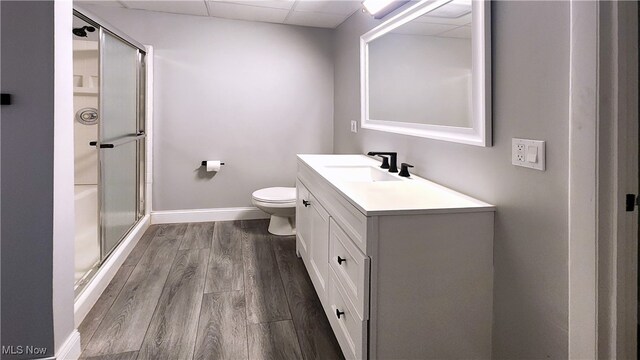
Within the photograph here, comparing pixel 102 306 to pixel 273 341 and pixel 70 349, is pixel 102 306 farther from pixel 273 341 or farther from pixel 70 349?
pixel 273 341

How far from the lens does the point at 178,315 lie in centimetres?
200

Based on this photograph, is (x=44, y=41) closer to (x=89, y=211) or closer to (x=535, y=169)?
(x=89, y=211)

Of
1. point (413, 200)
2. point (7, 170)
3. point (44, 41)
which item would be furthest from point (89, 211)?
point (413, 200)

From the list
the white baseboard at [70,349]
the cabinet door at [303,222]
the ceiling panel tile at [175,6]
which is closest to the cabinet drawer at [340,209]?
the cabinet door at [303,222]

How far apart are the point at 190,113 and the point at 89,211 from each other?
54.8 inches

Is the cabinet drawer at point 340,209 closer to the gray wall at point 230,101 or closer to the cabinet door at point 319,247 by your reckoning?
the cabinet door at point 319,247

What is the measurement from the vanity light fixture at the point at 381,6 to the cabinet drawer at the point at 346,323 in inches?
61.1

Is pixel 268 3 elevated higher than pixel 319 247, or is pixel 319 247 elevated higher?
pixel 268 3

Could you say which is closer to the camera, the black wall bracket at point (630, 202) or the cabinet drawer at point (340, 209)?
the black wall bracket at point (630, 202)

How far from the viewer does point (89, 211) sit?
2551mm

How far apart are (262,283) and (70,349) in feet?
3.44

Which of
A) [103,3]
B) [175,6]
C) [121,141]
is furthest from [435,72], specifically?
[103,3]

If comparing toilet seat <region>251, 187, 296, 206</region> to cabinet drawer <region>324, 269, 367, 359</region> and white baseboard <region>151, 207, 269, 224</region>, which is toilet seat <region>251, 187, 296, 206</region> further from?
cabinet drawer <region>324, 269, 367, 359</region>

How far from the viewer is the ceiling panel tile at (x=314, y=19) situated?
339cm
